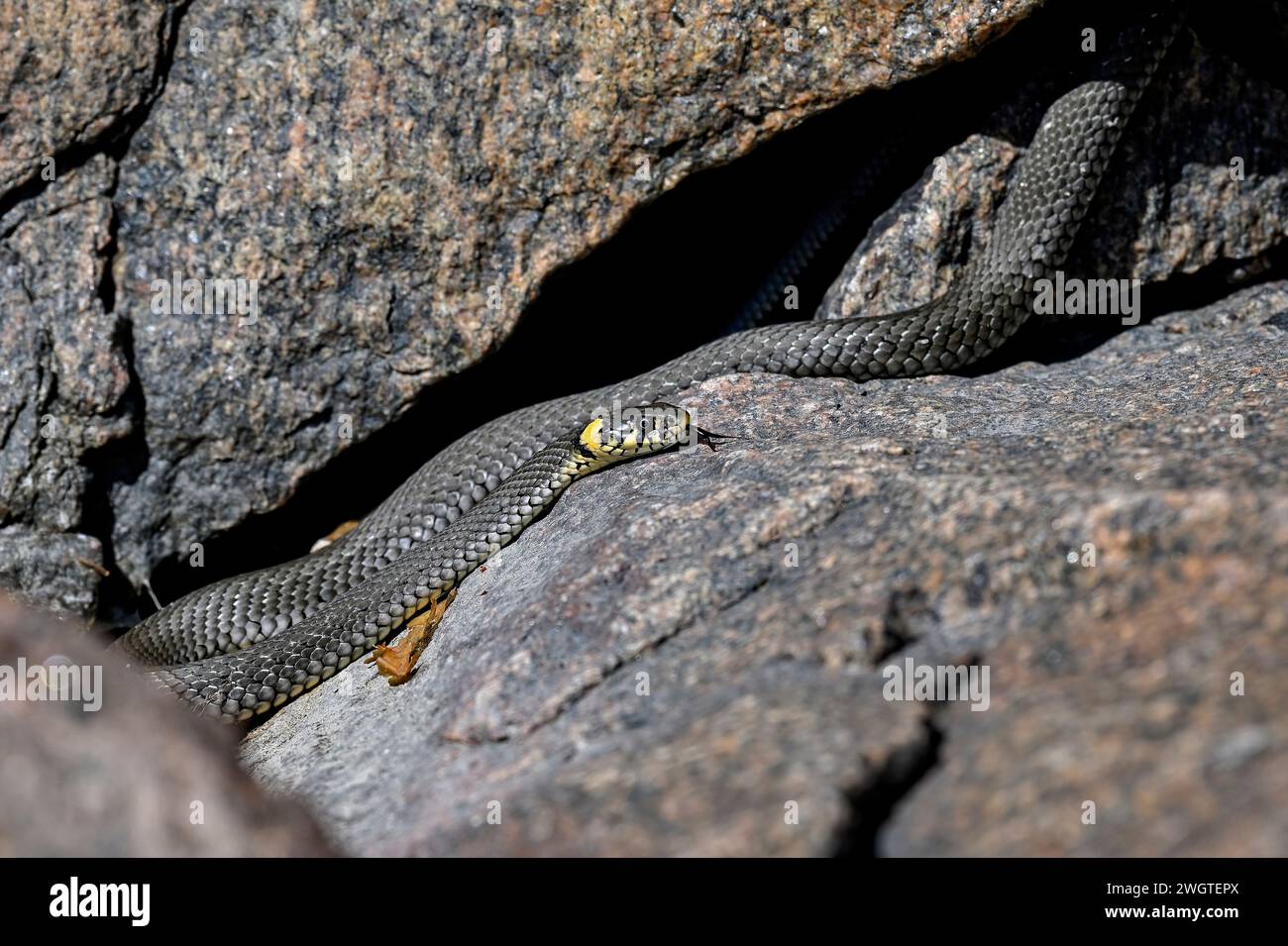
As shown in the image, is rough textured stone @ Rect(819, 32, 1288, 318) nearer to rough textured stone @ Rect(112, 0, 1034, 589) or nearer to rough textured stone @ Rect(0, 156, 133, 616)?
rough textured stone @ Rect(112, 0, 1034, 589)

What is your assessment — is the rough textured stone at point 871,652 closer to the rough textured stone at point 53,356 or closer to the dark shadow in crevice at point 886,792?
the dark shadow in crevice at point 886,792

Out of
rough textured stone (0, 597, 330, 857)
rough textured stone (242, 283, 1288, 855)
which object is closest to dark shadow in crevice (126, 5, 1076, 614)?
rough textured stone (242, 283, 1288, 855)

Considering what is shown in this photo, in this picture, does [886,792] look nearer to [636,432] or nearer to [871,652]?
[871,652]

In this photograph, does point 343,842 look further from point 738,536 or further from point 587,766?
point 738,536

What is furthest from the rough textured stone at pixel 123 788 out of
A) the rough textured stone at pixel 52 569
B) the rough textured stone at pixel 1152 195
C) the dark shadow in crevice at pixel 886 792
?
the rough textured stone at pixel 1152 195

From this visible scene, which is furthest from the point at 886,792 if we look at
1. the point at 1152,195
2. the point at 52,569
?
the point at 52,569
